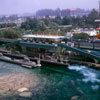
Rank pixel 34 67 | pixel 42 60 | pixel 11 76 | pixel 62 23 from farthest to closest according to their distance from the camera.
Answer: pixel 62 23 < pixel 42 60 < pixel 34 67 < pixel 11 76

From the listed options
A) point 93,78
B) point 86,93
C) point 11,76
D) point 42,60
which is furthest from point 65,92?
point 42,60

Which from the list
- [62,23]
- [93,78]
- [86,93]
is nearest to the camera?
[86,93]

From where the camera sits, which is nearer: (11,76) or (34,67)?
(11,76)

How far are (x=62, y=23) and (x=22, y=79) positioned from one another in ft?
40.7

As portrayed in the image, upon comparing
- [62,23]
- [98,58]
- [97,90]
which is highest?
[62,23]

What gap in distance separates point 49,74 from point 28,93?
1.43 m

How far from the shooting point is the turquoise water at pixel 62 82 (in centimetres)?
385

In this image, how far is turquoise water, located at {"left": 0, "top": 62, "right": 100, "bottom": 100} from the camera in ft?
12.6

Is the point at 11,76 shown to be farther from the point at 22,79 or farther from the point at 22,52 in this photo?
the point at 22,52

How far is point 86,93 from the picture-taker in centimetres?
394

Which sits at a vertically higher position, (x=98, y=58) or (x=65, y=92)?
(x=98, y=58)

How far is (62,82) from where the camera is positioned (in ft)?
15.2

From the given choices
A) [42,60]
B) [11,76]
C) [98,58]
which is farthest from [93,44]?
[11,76]

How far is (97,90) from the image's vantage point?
4121mm
